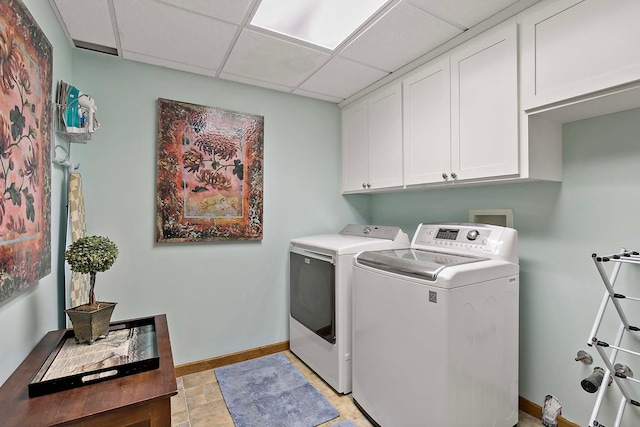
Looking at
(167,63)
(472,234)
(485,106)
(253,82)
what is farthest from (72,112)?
(472,234)

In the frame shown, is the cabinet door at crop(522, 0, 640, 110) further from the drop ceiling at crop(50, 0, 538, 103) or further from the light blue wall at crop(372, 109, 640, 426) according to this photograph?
the light blue wall at crop(372, 109, 640, 426)

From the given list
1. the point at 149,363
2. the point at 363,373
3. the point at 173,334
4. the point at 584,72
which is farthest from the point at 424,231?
the point at 173,334

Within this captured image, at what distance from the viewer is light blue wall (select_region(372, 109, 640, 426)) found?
4.99 ft

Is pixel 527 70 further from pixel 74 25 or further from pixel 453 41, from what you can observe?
pixel 74 25

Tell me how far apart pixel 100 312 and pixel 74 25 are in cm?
164

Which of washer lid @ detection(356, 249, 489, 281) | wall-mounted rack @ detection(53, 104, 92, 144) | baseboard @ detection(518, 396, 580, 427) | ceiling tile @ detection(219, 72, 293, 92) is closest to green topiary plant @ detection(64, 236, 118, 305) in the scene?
wall-mounted rack @ detection(53, 104, 92, 144)

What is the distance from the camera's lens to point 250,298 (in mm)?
2643

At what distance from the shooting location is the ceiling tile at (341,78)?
225 cm

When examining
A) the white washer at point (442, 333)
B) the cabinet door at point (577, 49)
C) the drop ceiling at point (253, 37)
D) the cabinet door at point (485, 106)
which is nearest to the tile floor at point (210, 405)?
the white washer at point (442, 333)

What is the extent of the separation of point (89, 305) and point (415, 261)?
4.99ft

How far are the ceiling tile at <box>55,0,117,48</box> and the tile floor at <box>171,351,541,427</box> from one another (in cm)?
238

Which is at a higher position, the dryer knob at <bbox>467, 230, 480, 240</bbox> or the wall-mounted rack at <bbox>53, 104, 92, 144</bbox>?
the wall-mounted rack at <bbox>53, 104, 92, 144</bbox>

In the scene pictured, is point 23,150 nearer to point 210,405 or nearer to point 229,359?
point 210,405

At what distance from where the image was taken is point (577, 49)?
1.37 metres
